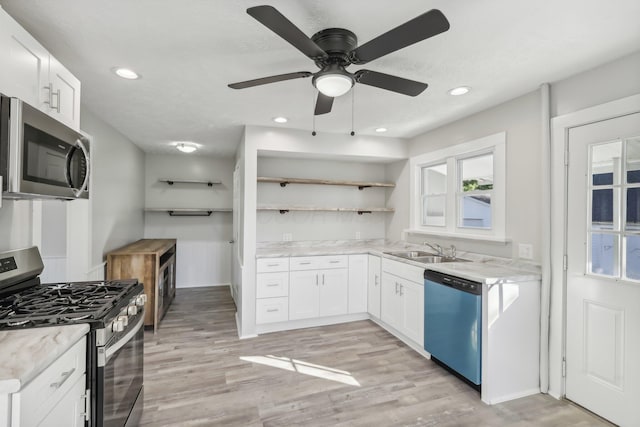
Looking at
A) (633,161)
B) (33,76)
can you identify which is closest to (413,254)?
(633,161)

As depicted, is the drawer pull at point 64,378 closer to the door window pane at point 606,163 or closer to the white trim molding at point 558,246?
the white trim molding at point 558,246

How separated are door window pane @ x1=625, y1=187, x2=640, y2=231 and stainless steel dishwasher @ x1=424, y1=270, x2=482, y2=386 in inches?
38.3

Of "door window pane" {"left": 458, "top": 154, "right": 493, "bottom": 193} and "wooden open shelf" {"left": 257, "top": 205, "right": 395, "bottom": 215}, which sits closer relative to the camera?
"door window pane" {"left": 458, "top": 154, "right": 493, "bottom": 193}

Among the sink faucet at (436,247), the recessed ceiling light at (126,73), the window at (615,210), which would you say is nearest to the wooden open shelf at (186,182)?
the recessed ceiling light at (126,73)

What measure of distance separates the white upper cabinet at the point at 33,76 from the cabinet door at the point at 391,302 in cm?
308

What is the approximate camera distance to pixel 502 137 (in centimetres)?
281

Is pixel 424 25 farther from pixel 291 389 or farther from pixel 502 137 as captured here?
pixel 291 389

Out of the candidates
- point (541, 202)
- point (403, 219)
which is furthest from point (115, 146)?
point (541, 202)

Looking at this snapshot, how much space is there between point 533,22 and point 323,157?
2.71 meters

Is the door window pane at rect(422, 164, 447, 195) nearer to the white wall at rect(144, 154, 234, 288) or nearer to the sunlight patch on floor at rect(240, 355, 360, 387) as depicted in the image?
the sunlight patch on floor at rect(240, 355, 360, 387)

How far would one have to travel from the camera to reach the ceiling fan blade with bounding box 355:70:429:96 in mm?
1764

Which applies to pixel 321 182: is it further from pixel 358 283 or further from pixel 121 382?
pixel 121 382

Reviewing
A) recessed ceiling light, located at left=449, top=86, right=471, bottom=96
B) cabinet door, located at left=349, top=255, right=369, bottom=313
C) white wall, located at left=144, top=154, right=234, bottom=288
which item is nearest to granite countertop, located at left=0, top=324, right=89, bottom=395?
recessed ceiling light, located at left=449, top=86, right=471, bottom=96

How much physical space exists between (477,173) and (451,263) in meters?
1.05
